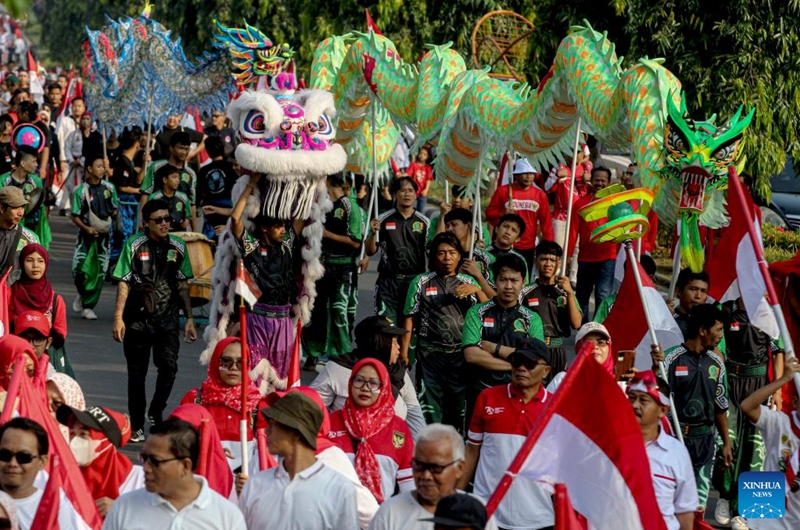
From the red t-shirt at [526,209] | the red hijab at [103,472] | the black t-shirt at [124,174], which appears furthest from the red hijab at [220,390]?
the black t-shirt at [124,174]

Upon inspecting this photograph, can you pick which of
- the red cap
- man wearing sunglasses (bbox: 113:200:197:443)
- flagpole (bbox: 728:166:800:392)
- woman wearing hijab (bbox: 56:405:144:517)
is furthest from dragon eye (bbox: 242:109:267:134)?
woman wearing hijab (bbox: 56:405:144:517)

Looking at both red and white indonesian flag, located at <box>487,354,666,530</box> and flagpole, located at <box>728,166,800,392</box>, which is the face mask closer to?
red and white indonesian flag, located at <box>487,354,666,530</box>

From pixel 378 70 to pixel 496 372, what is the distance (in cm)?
478

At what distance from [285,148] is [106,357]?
454cm

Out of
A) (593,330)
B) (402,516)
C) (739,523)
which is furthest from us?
(739,523)

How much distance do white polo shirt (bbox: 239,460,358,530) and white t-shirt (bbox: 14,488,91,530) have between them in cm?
67

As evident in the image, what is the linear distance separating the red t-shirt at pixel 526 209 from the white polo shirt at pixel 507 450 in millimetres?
6388

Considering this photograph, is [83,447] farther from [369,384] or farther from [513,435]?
[513,435]

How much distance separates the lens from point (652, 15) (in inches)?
727

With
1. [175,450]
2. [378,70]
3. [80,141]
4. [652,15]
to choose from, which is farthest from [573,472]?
[80,141]

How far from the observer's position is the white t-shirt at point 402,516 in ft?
19.4

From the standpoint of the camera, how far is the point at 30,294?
1069cm

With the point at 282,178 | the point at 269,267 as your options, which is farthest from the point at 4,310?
the point at 282,178

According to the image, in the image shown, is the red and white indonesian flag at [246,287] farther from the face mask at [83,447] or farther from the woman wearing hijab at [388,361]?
the face mask at [83,447]
